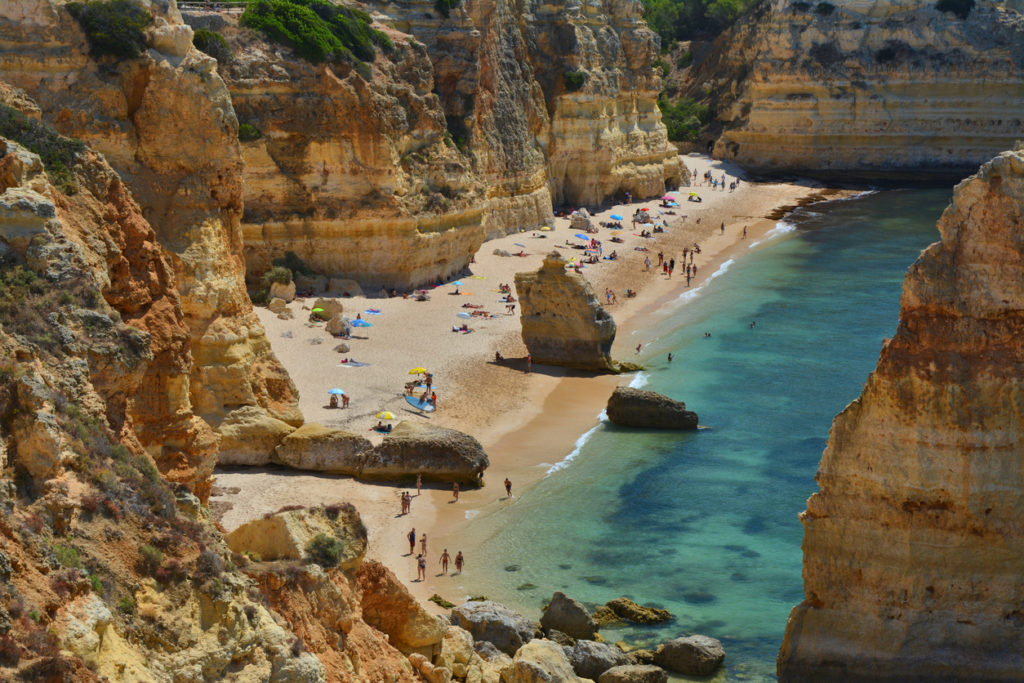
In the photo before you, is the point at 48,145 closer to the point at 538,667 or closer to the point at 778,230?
the point at 538,667

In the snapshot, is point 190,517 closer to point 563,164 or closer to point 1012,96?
point 563,164

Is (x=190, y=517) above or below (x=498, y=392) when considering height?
above

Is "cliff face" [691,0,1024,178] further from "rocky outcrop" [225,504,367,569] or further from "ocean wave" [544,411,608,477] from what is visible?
"rocky outcrop" [225,504,367,569]

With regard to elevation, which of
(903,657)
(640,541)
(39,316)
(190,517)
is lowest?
(640,541)

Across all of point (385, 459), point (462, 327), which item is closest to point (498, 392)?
point (462, 327)

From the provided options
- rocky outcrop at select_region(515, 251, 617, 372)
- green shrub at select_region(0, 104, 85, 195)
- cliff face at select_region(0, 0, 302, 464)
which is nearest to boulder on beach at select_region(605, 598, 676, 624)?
cliff face at select_region(0, 0, 302, 464)
